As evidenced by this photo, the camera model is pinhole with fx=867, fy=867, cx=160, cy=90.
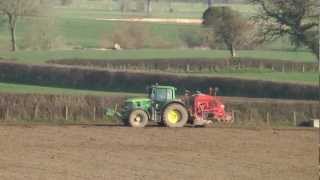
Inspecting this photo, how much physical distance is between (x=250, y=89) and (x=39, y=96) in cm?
1301

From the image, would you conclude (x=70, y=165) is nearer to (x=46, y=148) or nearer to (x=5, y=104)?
(x=46, y=148)

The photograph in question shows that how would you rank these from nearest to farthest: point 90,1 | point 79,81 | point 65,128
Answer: point 65,128, point 79,81, point 90,1

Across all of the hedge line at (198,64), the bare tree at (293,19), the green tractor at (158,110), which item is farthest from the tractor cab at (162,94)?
the hedge line at (198,64)

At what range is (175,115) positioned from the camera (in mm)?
29000

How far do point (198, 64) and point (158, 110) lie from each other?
109 feet

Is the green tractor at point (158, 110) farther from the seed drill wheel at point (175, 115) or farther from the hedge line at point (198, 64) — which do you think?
the hedge line at point (198, 64)

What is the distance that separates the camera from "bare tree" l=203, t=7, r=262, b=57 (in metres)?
68.9

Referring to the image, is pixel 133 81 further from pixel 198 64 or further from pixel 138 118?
pixel 138 118

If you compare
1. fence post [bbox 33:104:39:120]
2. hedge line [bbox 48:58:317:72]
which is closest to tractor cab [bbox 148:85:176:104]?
fence post [bbox 33:104:39:120]

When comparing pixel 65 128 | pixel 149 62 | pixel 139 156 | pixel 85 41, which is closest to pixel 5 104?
pixel 65 128

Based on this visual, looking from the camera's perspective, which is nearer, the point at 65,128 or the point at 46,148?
A: the point at 46,148

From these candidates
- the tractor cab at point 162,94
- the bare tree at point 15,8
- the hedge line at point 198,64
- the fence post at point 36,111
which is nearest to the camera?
the tractor cab at point 162,94

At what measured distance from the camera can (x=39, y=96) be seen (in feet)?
119

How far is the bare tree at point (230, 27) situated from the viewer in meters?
68.9
